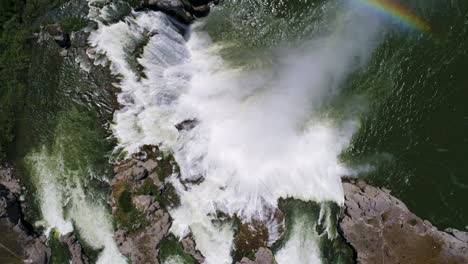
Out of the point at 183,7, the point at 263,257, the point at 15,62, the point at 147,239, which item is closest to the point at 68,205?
the point at 147,239

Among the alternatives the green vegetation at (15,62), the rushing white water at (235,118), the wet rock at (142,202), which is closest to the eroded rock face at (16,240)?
the green vegetation at (15,62)

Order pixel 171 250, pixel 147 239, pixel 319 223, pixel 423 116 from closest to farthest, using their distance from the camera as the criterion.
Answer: pixel 423 116 < pixel 319 223 < pixel 147 239 < pixel 171 250

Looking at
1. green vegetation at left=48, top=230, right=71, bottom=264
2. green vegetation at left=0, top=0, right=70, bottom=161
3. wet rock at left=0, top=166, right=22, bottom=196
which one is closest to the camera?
green vegetation at left=48, top=230, right=71, bottom=264

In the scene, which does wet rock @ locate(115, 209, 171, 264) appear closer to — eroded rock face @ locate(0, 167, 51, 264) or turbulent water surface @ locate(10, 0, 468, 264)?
turbulent water surface @ locate(10, 0, 468, 264)

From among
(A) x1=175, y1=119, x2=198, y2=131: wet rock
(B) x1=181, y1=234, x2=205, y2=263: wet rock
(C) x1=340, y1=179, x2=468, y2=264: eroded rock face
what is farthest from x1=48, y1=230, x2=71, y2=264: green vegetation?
(C) x1=340, y1=179, x2=468, y2=264: eroded rock face

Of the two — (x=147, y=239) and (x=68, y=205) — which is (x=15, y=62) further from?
(x=147, y=239)

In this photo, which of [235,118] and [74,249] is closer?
[235,118]

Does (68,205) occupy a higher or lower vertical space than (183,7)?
lower
